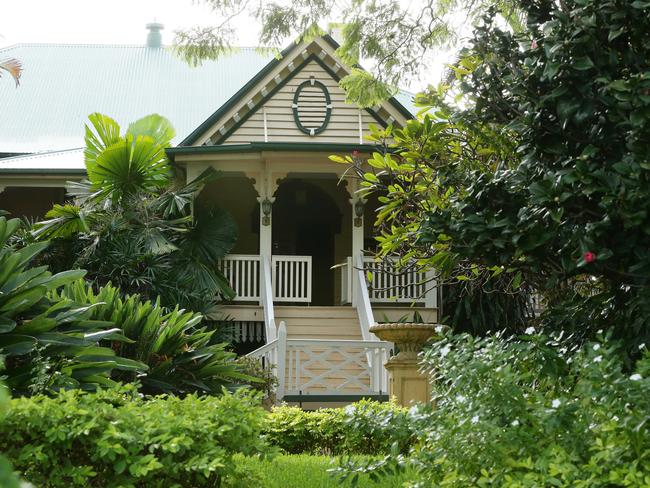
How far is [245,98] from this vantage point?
19016 mm

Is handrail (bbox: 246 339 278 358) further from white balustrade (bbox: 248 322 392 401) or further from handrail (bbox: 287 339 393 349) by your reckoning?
handrail (bbox: 287 339 393 349)

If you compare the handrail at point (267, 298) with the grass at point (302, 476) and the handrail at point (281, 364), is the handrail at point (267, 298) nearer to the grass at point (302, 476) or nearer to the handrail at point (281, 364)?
the handrail at point (281, 364)

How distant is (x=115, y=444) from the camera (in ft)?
17.3

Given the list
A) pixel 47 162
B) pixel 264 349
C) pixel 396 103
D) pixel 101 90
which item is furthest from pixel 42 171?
pixel 264 349

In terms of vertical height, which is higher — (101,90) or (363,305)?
(101,90)

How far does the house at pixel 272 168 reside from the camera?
16438 mm

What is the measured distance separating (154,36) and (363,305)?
1417cm

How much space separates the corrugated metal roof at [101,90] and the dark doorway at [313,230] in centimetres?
283

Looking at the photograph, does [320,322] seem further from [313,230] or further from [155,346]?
[155,346]

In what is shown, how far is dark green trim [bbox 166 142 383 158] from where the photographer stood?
18.2 meters

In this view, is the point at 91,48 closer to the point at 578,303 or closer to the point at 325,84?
the point at 325,84

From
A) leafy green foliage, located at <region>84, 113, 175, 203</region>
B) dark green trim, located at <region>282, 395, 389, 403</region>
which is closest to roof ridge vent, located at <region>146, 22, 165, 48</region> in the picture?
leafy green foliage, located at <region>84, 113, 175, 203</region>

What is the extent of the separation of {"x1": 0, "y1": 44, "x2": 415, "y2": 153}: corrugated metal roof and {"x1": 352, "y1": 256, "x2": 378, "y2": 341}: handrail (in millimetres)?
6622

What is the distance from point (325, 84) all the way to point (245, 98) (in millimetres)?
1535
